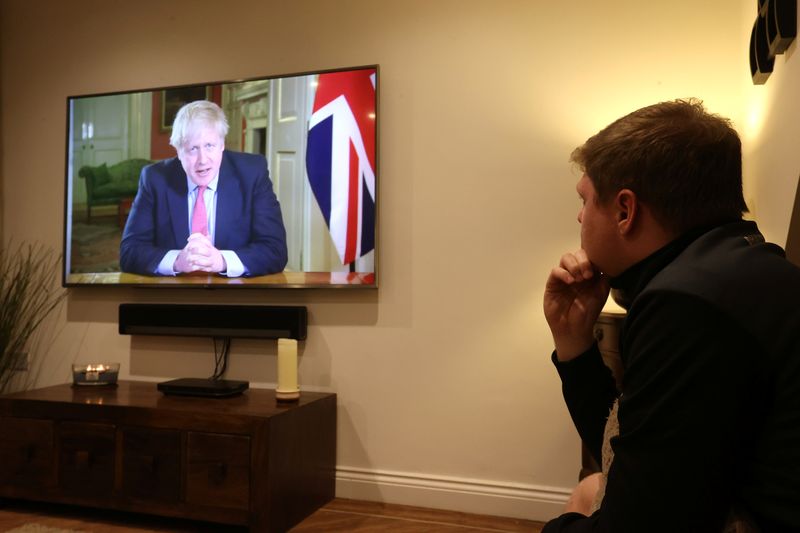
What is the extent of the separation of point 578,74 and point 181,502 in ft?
7.41

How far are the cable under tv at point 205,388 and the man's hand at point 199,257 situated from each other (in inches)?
20.6

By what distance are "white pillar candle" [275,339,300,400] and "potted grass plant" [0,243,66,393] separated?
153 cm

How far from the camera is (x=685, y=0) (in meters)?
2.40

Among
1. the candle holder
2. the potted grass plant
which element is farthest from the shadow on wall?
the potted grass plant

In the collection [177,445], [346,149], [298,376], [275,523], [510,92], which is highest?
[510,92]

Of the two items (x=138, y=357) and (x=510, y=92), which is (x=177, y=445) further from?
(x=510, y=92)

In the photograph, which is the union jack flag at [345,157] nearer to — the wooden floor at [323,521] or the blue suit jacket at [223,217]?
the blue suit jacket at [223,217]

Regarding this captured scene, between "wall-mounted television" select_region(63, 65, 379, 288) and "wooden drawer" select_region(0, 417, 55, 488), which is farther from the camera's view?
"wall-mounted television" select_region(63, 65, 379, 288)

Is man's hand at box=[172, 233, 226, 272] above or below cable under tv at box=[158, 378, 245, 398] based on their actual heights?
above

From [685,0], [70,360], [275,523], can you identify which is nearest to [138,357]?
[70,360]

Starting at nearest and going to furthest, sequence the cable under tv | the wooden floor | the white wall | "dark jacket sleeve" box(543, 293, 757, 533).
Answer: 1. "dark jacket sleeve" box(543, 293, 757, 533)
2. the white wall
3. the wooden floor
4. the cable under tv

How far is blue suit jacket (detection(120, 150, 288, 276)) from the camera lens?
2.82 metres

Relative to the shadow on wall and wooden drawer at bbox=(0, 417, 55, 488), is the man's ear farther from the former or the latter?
wooden drawer at bbox=(0, 417, 55, 488)

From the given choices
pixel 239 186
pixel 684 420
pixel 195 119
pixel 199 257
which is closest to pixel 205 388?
pixel 199 257
